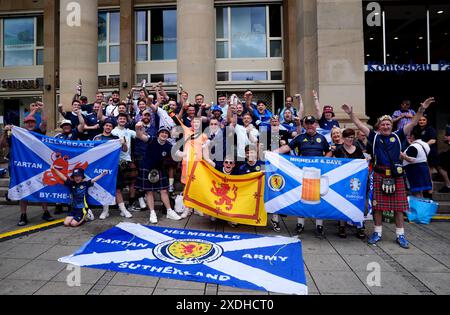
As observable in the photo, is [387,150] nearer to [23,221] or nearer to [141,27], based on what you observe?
[23,221]

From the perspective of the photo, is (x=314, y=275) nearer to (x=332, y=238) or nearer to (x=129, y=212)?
(x=332, y=238)

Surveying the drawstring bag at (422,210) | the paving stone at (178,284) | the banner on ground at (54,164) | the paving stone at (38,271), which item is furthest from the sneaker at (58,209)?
the drawstring bag at (422,210)

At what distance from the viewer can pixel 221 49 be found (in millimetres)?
14906

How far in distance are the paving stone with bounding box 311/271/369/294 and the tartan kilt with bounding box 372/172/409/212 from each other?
181 centimetres

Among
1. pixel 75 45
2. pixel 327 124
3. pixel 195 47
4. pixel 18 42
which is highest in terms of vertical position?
pixel 18 42

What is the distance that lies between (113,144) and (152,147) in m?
0.89

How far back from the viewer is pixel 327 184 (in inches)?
221

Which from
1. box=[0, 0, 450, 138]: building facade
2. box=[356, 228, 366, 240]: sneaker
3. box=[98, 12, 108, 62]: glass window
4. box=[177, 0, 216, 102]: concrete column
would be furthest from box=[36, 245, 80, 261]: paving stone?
box=[98, 12, 108, 62]: glass window

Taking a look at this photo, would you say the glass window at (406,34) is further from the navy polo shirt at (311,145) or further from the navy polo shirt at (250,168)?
the navy polo shirt at (250,168)

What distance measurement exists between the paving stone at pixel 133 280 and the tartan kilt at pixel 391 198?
402cm

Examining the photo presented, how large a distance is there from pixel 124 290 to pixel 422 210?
621cm

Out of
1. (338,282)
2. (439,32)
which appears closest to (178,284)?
(338,282)

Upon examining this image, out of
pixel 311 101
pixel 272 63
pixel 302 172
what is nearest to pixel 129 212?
pixel 302 172

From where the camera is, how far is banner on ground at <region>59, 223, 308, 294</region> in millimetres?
3770
